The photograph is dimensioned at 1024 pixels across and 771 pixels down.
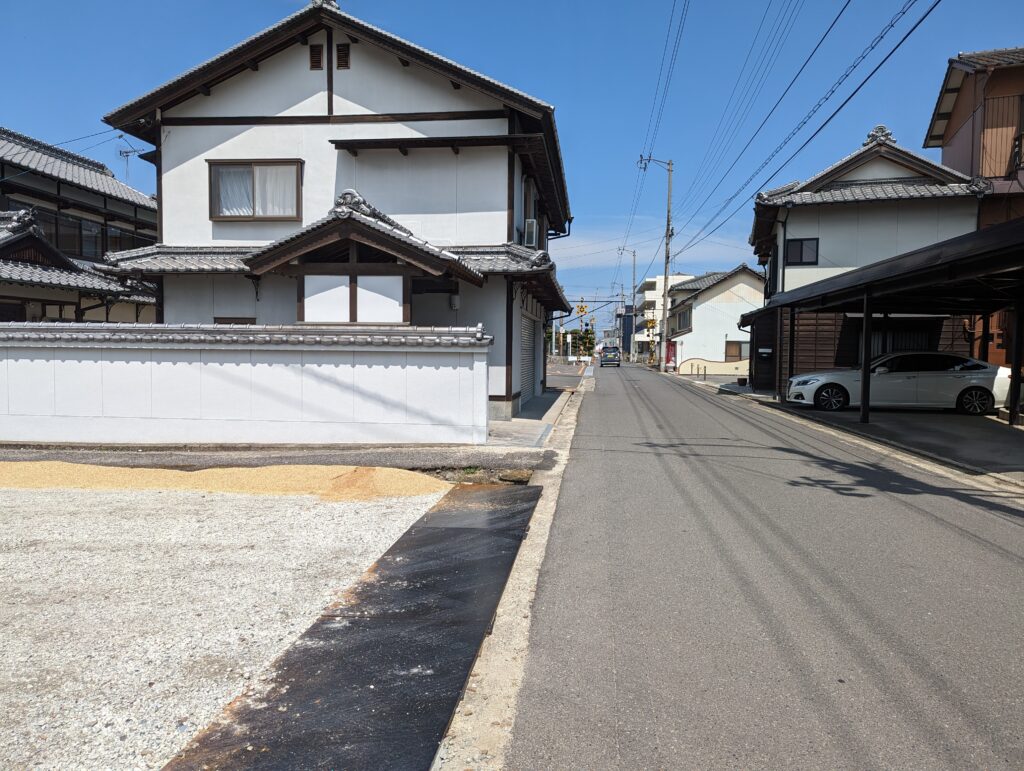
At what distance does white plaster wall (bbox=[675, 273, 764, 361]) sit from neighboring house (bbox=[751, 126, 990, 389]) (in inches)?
976

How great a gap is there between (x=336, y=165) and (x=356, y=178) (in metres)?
0.59

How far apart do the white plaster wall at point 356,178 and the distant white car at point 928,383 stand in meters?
9.80

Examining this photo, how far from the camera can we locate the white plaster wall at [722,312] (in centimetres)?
4894

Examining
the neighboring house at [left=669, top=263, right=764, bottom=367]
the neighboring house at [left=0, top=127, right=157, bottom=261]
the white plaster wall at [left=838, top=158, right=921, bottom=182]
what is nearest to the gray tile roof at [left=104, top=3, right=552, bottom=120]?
the neighboring house at [left=0, top=127, right=157, bottom=261]

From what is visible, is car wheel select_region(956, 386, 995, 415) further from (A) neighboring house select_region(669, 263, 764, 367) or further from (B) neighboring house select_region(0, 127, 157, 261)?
(A) neighboring house select_region(669, 263, 764, 367)

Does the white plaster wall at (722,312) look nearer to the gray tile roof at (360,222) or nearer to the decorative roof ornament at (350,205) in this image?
the gray tile roof at (360,222)

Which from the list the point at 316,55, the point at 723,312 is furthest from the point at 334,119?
the point at 723,312

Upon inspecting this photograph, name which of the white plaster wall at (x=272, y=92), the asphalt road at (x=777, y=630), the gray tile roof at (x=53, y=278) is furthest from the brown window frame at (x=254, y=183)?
the asphalt road at (x=777, y=630)

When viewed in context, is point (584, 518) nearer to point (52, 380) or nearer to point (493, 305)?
point (493, 305)

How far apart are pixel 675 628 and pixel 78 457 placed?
399 inches

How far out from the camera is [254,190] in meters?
16.6

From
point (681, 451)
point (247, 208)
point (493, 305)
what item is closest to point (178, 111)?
point (247, 208)

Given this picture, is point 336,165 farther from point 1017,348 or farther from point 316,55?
point 1017,348

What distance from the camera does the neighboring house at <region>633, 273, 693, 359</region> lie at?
77081mm
